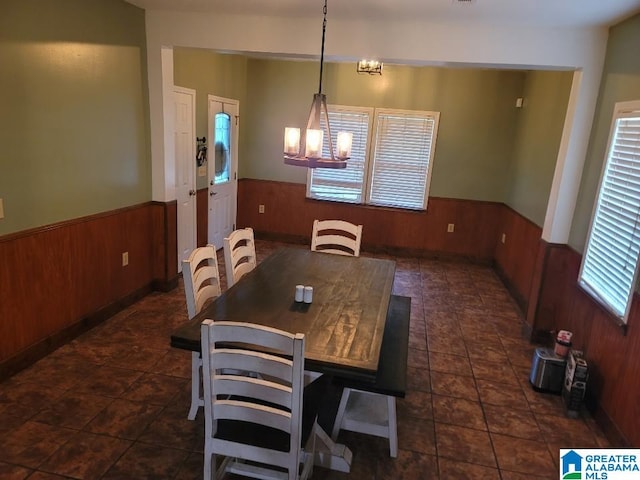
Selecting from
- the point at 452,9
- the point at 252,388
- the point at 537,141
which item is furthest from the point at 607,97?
the point at 252,388

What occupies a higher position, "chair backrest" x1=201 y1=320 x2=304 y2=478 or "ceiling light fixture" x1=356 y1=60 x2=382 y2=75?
"ceiling light fixture" x1=356 y1=60 x2=382 y2=75

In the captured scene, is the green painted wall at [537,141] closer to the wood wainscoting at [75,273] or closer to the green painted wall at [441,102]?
the green painted wall at [441,102]

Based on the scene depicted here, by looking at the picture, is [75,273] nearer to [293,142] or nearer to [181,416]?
[181,416]

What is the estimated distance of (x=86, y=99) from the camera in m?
3.26

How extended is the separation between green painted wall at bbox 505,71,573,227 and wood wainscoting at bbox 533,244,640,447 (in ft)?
2.87

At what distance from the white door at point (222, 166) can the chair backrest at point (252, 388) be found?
3.93 meters

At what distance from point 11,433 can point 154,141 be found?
261cm

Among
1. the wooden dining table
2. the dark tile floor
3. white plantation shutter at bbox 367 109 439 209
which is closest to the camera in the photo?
the wooden dining table

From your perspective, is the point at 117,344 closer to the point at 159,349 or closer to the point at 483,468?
the point at 159,349

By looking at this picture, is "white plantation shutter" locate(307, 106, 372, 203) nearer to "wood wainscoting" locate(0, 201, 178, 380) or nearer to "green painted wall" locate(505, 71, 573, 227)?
"green painted wall" locate(505, 71, 573, 227)

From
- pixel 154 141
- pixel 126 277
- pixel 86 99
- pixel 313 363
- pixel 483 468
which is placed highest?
pixel 86 99

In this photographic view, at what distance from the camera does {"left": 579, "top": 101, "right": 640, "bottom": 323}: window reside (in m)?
2.63

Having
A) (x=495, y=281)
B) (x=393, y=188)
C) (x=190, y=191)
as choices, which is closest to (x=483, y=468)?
(x=495, y=281)

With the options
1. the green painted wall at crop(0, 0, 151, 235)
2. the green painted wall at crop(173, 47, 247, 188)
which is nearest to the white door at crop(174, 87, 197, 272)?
the green painted wall at crop(173, 47, 247, 188)
